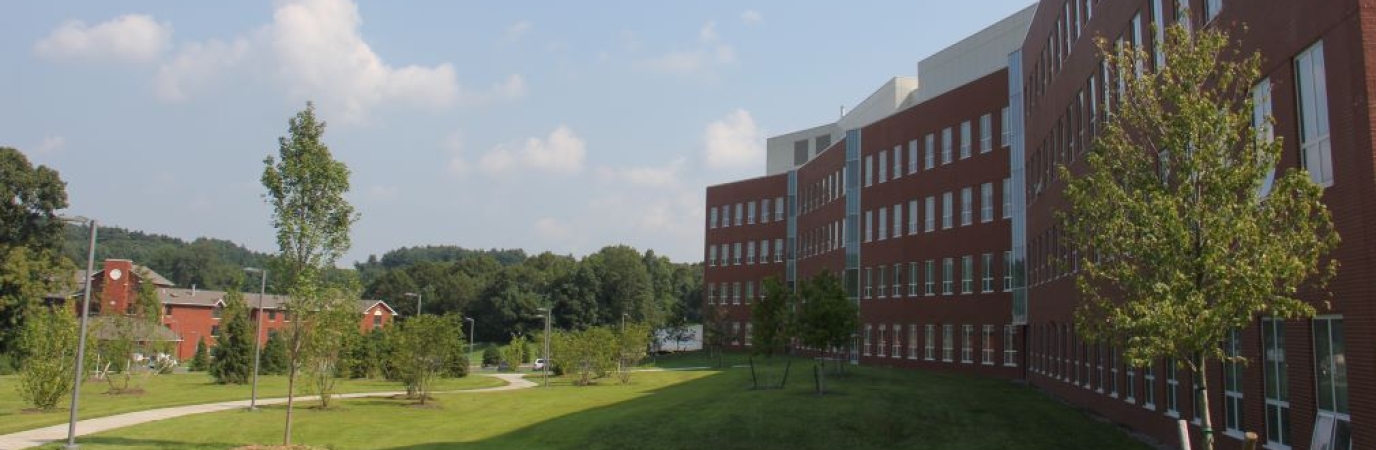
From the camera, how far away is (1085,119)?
94.5ft

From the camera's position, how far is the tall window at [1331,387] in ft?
44.3

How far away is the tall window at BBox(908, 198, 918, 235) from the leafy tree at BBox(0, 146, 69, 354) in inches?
2132

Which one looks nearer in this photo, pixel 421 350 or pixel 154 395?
pixel 421 350

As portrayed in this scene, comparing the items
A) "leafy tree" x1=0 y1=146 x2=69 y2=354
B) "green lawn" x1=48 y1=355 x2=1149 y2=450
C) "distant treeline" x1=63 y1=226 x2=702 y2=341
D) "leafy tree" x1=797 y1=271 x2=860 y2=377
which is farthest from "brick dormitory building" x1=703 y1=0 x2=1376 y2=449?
"leafy tree" x1=0 y1=146 x2=69 y2=354

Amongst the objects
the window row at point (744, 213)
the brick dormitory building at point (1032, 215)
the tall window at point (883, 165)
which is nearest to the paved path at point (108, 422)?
the brick dormitory building at point (1032, 215)

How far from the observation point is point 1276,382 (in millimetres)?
15711

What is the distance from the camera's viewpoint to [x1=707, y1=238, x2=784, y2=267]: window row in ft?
262

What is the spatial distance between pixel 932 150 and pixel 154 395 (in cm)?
3826

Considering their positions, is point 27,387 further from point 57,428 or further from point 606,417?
point 606,417

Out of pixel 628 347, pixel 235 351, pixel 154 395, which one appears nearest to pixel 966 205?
pixel 628 347

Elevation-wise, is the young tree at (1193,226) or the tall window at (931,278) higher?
the tall window at (931,278)

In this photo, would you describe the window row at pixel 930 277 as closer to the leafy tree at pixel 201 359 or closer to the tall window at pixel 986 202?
the tall window at pixel 986 202

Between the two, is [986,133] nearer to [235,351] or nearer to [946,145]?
[946,145]

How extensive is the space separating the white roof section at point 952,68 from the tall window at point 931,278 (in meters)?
9.82
